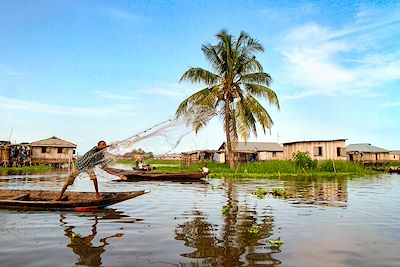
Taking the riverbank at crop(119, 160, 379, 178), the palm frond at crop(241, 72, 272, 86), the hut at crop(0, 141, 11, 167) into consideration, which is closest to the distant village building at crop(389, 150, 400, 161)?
the riverbank at crop(119, 160, 379, 178)

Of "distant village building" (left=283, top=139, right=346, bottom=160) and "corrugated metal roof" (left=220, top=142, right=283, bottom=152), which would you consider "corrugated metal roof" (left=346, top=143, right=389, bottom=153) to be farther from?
"distant village building" (left=283, top=139, right=346, bottom=160)

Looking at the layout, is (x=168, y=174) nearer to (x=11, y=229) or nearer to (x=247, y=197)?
(x=247, y=197)

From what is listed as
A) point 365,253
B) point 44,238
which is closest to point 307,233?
point 365,253

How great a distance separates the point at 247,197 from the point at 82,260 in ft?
27.9

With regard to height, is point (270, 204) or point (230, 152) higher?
point (230, 152)

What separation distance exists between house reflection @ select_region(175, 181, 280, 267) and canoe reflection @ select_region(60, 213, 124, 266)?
1.25 m

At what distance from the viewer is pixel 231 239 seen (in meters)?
6.25

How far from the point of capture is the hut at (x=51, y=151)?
40219 millimetres

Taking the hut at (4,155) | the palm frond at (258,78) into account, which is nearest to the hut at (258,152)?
the palm frond at (258,78)

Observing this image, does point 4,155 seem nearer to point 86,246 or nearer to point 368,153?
point 86,246

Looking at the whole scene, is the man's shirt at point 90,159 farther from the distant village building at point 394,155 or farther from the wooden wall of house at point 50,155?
the distant village building at point 394,155

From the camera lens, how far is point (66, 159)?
41219 mm

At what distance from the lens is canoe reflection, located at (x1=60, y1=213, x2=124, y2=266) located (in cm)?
498

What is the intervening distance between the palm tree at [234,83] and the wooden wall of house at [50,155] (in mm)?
20458
